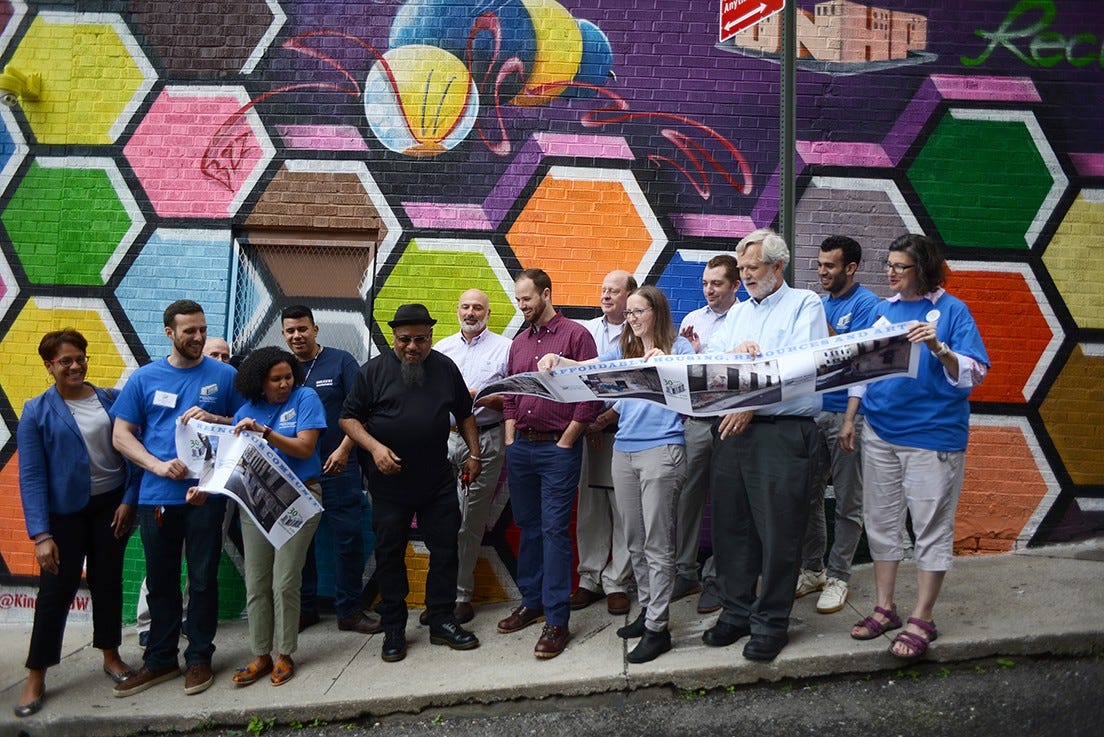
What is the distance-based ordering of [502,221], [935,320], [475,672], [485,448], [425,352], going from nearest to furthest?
[935,320]
[475,672]
[425,352]
[485,448]
[502,221]

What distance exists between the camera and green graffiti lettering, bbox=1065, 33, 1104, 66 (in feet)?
20.2

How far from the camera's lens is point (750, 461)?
A: 4.50 meters

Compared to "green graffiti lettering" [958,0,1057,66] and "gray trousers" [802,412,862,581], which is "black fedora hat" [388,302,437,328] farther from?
"green graffiti lettering" [958,0,1057,66]

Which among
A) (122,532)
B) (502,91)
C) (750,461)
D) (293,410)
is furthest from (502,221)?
(122,532)

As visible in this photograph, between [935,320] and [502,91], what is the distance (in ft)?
A: 11.1

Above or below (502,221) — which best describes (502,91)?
above

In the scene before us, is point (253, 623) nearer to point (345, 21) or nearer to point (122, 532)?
point (122, 532)

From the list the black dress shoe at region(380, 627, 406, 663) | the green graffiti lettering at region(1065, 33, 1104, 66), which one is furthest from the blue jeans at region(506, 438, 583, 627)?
the green graffiti lettering at region(1065, 33, 1104, 66)

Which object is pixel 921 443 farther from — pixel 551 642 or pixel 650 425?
pixel 551 642

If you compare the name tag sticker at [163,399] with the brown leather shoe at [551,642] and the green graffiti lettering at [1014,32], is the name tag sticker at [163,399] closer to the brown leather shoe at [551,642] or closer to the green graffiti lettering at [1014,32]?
the brown leather shoe at [551,642]

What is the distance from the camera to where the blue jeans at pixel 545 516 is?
4.95 metres

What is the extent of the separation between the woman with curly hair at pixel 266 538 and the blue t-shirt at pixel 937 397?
2.96m

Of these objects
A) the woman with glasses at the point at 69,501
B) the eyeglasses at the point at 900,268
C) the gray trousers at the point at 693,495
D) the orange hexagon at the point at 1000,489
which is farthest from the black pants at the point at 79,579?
the orange hexagon at the point at 1000,489

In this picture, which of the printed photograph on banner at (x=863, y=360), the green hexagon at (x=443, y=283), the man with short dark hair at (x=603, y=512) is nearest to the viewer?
the printed photograph on banner at (x=863, y=360)
